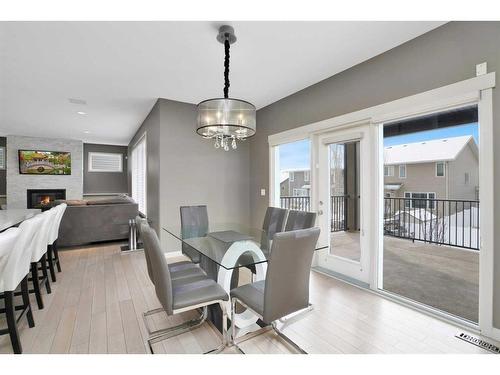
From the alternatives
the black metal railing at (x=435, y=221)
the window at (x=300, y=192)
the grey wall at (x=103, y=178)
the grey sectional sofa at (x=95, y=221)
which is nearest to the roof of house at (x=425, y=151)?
the black metal railing at (x=435, y=221)

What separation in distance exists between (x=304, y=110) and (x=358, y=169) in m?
1.24

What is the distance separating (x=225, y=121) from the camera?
1902mm

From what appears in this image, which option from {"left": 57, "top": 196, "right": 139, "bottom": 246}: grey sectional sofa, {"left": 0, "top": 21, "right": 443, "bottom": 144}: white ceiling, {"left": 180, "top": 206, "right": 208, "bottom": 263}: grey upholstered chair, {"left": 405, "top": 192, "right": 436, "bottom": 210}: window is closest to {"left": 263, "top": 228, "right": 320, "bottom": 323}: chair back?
{"left": 180, "top": 206, "right": 208, "bottom": 263}: grey upholstered chair

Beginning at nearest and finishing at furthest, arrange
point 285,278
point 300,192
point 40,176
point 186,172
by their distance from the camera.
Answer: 1. point 285,278
2. point 300,192
3. point 186,172
4. point 40,176

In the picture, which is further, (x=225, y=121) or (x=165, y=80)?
(x=165, y=80)

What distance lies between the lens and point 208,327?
202 centimetres

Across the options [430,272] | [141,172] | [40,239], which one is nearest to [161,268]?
[40,239]

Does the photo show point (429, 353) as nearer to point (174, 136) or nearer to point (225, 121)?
point (225, 121)

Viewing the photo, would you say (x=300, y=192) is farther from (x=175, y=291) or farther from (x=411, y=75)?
(x=175, y=291)

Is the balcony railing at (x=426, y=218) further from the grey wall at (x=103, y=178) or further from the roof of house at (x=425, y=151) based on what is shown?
the grey wall at (x=103, y=178)

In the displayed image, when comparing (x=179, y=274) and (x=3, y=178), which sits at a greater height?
(x=3, y=178)

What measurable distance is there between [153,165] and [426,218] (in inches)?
204

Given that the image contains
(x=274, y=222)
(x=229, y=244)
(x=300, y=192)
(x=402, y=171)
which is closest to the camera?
(x=229, y=244)
